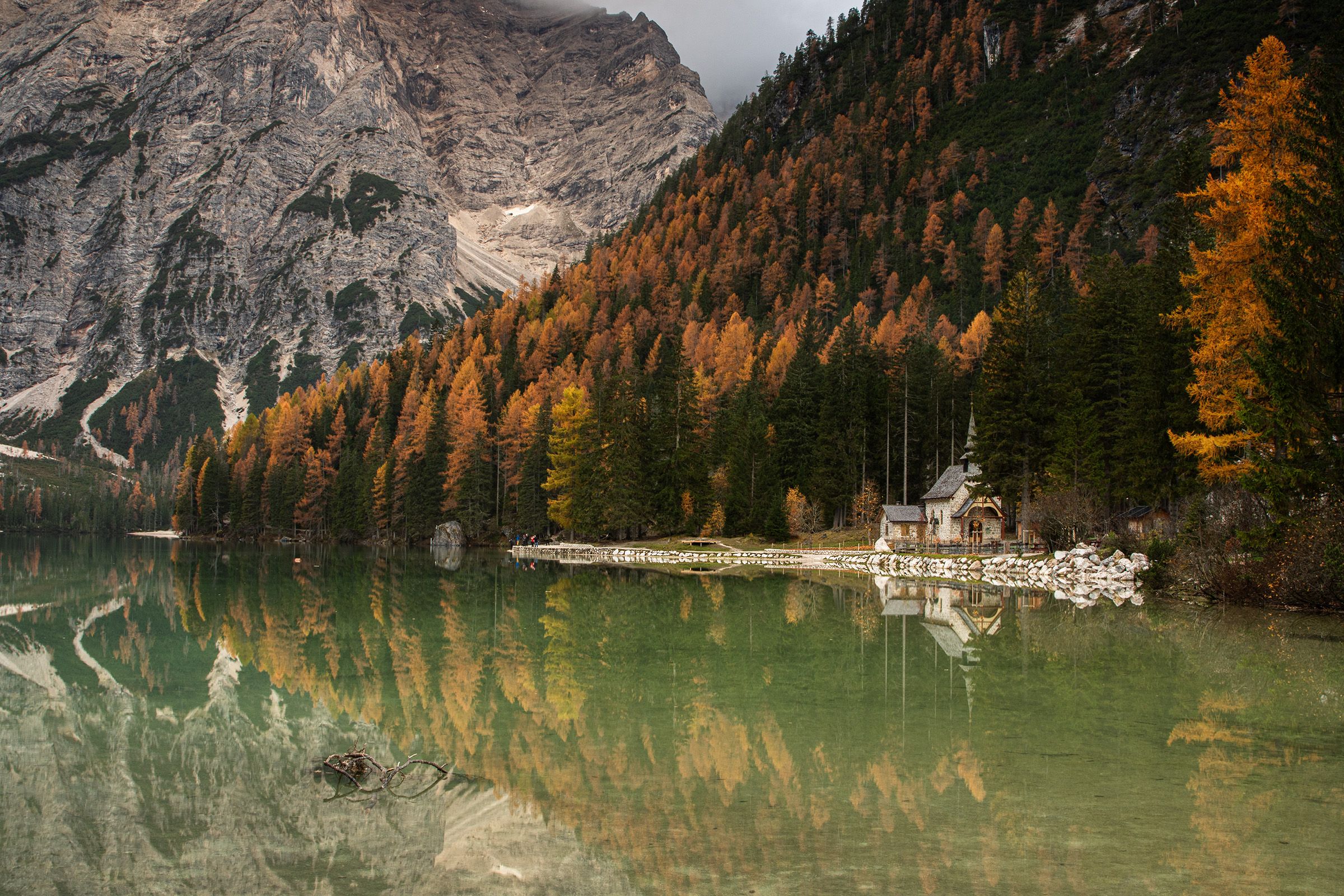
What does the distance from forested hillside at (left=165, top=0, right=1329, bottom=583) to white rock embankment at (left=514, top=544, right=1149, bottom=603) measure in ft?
12.9

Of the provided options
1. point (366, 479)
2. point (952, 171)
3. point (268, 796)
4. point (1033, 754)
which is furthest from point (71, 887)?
point (952, 171)

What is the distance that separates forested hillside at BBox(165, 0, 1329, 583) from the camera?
166ft

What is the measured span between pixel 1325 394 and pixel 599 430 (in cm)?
5586

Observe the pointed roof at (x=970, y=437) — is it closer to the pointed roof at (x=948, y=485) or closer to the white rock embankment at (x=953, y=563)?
the pointed roof at (x=948, y=485)

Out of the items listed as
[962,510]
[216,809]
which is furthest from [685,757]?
[962,510]

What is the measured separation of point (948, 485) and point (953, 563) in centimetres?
1754

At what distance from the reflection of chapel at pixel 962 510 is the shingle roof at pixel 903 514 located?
1412 millimetres

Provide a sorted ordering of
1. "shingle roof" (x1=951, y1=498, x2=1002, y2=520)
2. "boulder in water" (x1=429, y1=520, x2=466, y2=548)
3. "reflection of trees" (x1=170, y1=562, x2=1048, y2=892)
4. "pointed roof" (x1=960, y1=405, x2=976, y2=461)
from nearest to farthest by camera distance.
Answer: "reflection of trees" (x1=170, y1=562, x2=1048, y2=892) < "pointed roof" (x1=960, y1=405, x2=976, y2=461) < "shingle roof" (x1=951, y1=498, x2=1002, y2=520) < "boulder in water" (x1=429, y1=520, x2=466, y2=548)

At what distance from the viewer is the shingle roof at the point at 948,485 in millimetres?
62188

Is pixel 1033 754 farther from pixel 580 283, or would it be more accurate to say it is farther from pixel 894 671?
pixel 580 283

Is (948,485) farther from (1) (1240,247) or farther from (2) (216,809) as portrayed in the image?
(2) (216,809)

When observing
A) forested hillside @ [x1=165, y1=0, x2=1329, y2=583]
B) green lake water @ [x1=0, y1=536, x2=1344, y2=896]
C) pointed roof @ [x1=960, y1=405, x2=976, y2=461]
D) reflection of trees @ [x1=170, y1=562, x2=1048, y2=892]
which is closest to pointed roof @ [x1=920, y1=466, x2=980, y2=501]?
pointed roof @ [x1=960, y1=405, x2=976, y2=461]

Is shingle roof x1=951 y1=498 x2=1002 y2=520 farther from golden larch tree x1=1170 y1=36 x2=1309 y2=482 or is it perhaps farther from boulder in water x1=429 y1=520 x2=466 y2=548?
boulder in water x1=429 y1=520 x2=466 y2=548

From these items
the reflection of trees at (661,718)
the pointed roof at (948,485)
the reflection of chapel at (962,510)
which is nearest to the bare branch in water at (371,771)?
the reflection of trees at (661,718)
